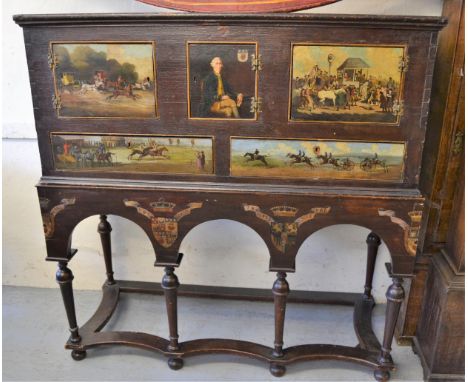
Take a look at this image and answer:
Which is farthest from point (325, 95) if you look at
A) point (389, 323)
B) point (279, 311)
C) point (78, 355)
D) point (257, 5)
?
point (78, 355)

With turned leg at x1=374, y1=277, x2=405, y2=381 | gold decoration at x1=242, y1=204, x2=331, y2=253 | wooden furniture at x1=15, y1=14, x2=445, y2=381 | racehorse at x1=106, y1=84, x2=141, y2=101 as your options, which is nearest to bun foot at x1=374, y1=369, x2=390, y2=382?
turned leg at x1=374, y1=277, x2=405, y2=381

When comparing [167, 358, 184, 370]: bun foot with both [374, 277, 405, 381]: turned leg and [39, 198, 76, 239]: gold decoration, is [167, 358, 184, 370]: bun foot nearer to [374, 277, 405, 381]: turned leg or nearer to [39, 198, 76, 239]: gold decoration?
[39, 198, 76, 239]: gold decoration

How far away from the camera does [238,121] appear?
1.80 metres

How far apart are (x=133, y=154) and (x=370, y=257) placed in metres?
1.48

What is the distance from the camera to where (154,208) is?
1.98m

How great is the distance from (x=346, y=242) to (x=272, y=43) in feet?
4.69

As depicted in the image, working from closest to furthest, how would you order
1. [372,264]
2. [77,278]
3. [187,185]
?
[187,185]
[372,264]
[77,278]

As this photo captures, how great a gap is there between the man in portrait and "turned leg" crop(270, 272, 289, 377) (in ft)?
2.58

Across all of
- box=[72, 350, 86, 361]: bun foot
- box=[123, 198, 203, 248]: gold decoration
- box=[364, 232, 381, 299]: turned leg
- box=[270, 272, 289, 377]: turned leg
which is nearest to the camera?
box=[123, 198, 203, 248]: gold decoration

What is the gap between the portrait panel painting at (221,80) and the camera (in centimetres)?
174

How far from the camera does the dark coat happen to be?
69.8 inches

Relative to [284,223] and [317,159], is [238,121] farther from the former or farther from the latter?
[284,223]

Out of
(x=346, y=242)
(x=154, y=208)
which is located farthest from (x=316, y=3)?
(x=346, y=242)

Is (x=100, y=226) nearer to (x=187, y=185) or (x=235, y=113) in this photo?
(x=187, y=185)
